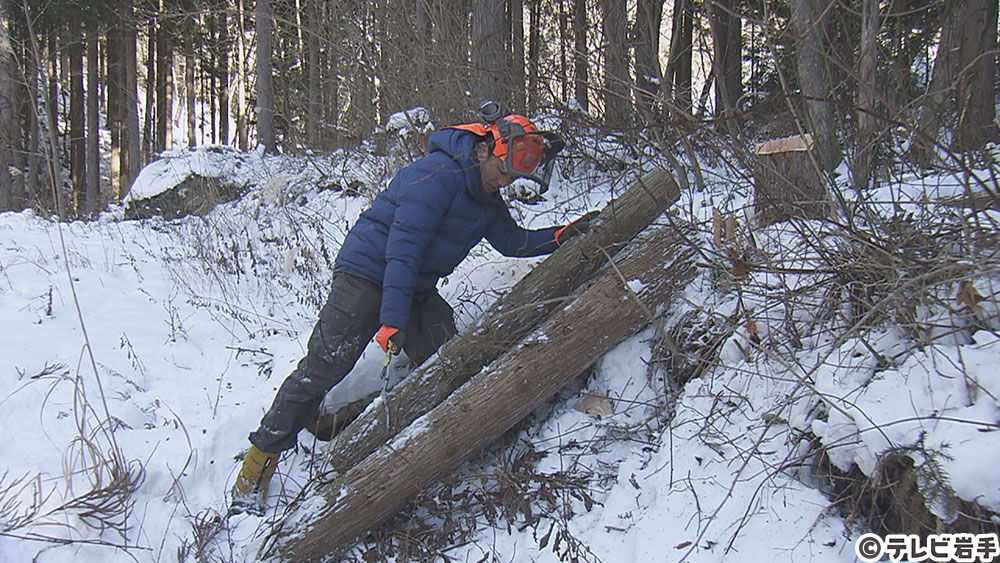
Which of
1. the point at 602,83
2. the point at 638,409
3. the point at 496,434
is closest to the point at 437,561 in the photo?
the point at 496,434

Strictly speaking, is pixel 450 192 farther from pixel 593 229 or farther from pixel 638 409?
pixel 638 409

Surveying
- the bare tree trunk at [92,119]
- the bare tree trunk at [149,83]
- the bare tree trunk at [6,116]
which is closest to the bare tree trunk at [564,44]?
the bare tree trunk at [6,116]

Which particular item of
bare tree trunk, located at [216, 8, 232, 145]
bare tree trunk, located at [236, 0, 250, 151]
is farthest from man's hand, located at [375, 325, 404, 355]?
bare tree trunk, located at [216, 8, 232, 145]

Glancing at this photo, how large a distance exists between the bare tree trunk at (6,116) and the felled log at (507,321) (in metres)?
9.60

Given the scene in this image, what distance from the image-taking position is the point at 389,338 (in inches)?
111

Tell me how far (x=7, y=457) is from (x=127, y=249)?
407 cm

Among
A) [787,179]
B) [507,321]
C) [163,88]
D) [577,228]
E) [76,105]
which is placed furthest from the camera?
[163,88]

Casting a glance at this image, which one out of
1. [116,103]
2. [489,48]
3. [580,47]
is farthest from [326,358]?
[116,103]

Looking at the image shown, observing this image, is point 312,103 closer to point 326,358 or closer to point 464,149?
point 464,149

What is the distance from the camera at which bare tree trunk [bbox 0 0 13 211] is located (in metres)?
9.48

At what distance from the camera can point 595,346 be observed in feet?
9.54

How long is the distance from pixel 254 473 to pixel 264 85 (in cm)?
1203

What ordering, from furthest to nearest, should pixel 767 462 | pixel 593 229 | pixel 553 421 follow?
pixel 593 229
pixel 553 421
pixel 767 462

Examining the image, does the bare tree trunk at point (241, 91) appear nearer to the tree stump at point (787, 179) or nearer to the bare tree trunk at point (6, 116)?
the bare tree trunk at point (6, 116)
